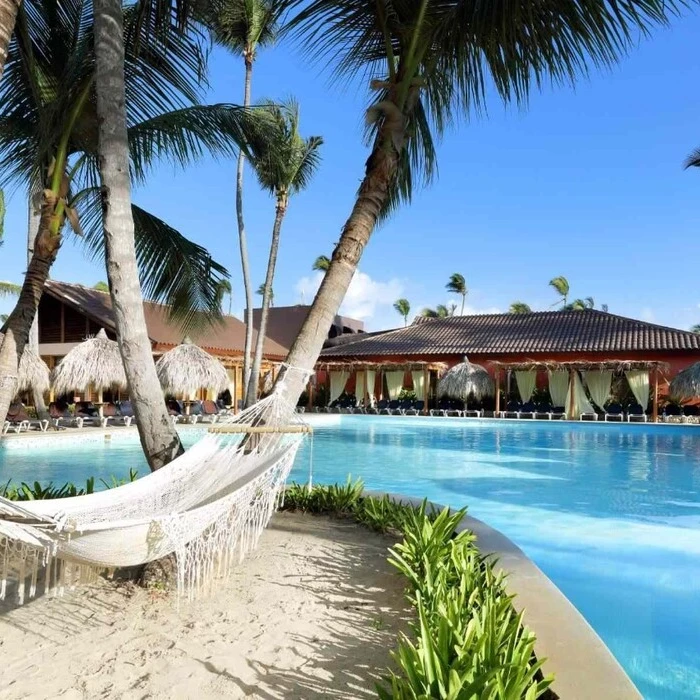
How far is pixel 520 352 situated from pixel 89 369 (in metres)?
12.1

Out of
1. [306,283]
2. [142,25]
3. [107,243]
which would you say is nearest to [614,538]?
[107,243]

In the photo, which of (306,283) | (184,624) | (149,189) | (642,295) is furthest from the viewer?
(306,283)

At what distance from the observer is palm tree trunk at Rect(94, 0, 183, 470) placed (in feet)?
9.01

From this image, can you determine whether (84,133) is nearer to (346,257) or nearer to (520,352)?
(346,257)

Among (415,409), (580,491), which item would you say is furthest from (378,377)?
(580,491)

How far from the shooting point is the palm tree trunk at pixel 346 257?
2.99m

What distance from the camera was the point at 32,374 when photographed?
39.2 ft

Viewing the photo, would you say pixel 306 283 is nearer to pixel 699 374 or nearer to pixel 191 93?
pixel 699 374

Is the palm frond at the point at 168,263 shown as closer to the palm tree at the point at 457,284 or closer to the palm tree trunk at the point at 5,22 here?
the palm tree trunk at the point at 5,22

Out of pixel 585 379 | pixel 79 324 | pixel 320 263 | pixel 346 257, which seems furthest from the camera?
pixel 320 263

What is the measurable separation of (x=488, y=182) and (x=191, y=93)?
41.5ft

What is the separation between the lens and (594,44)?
312 cm

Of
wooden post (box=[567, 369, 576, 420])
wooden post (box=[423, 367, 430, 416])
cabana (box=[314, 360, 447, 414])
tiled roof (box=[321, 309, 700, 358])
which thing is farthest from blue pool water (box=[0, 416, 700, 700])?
tiled roof (box=[321, 309, 700, 358])

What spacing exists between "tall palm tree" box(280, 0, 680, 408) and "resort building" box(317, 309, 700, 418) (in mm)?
13734
